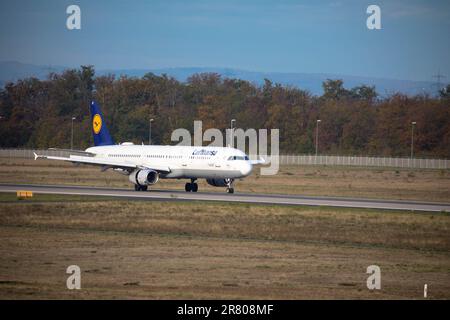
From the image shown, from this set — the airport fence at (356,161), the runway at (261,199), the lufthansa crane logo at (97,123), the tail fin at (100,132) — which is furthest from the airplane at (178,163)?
the airport fence at (356,161)

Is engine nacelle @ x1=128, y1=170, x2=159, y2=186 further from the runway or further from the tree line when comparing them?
the tree line

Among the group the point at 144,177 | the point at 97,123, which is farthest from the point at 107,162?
the point at 97,123

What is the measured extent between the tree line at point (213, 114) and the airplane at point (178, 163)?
71.4m

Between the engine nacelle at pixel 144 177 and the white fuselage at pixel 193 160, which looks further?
the engine nacelle at pixel 144 177

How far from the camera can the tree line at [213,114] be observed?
139m

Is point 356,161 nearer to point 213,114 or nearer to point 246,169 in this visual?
point 213,114

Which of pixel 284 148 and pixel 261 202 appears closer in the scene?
pixel 261 202

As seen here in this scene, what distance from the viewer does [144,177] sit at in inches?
2315

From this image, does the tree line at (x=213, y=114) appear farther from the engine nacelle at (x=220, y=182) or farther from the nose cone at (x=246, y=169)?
the nose cone at (x=246, y=169)

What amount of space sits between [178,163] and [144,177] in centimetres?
290

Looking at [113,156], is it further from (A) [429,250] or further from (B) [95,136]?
(A) [429,250]

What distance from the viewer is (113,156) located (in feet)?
213
